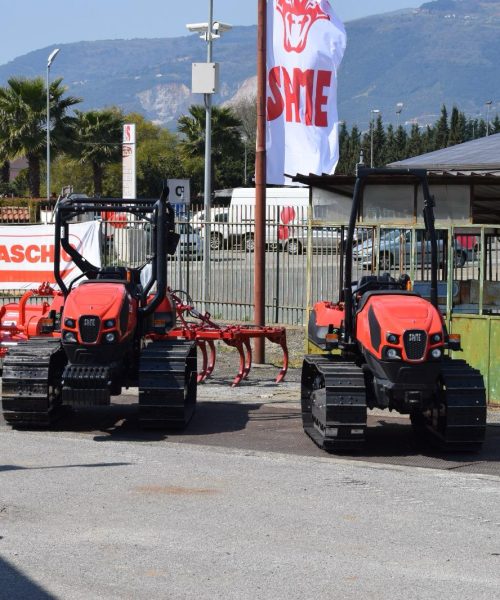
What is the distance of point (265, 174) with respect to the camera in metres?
17.2

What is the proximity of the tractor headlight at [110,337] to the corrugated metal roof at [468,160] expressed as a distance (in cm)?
806

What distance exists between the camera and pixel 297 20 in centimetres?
1839

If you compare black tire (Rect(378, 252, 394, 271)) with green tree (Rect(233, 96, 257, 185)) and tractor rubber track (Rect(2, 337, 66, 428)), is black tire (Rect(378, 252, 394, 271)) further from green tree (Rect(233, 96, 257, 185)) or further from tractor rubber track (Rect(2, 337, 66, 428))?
green tree (Rect(233, 96, 257, 185))

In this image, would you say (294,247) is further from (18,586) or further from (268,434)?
(18,586)

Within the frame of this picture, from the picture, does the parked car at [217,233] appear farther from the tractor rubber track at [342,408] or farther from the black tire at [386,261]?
the tractor rubber track at [342,408]

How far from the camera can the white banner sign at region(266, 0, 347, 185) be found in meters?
17.9

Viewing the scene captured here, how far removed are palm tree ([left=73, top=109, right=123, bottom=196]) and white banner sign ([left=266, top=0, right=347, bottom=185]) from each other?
1683 inches

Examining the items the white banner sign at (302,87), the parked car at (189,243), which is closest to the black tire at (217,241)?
the parked car at (189,243)

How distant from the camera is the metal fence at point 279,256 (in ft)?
52.4

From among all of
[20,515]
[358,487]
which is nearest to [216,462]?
[358,487]

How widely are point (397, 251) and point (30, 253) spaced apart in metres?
7.24

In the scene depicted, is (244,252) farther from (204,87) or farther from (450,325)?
(450,325)

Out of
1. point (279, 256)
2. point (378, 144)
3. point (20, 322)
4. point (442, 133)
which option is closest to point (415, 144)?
point (442, 133)

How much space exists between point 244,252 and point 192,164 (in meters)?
50.9
